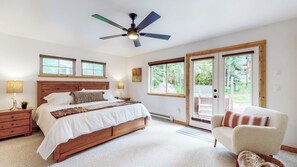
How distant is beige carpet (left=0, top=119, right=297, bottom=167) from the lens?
6.78 feet

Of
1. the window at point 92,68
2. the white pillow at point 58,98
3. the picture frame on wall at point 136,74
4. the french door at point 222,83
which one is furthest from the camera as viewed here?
the picture frame on wall at point 136,74

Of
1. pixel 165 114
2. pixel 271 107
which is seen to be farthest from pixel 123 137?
pixel 271 107

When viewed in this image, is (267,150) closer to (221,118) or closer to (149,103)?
(221,118)

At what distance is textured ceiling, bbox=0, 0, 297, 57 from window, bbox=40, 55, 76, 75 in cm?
70

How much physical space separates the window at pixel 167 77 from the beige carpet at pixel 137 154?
168cm

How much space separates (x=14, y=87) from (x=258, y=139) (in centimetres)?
466

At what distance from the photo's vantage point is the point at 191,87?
3791 millimetres

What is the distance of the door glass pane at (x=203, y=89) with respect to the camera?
3445 millimetres

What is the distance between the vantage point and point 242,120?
7.48 ft

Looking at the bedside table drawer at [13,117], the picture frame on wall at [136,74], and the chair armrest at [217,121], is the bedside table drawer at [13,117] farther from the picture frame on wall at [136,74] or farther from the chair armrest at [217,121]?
the chair armrest at [217,121]

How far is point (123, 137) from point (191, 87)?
221cm

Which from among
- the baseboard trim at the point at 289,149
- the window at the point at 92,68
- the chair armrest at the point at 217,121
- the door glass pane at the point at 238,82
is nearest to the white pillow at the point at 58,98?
the window at the point at 92,68

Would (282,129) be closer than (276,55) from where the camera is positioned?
Yes

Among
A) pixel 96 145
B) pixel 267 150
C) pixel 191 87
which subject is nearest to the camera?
pixel 267 150
